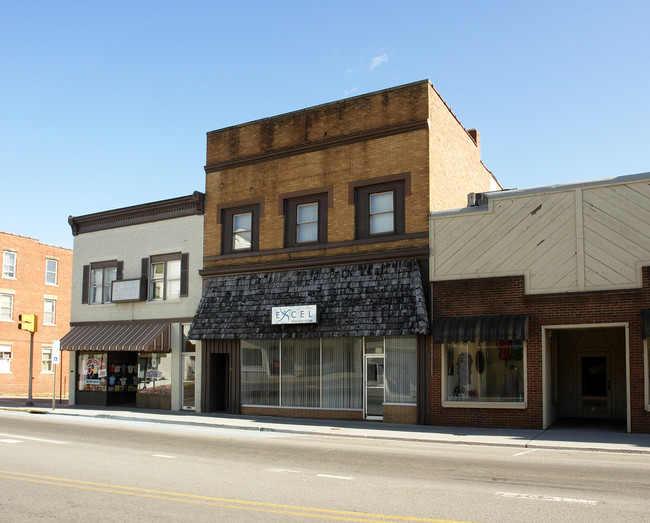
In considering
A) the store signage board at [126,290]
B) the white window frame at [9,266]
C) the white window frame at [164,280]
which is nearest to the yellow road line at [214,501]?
the white window frame at [164,280]

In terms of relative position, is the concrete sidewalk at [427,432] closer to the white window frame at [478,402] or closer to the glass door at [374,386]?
the glass door at [374,386]

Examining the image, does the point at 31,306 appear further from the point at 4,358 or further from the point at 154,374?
the point at 154,374

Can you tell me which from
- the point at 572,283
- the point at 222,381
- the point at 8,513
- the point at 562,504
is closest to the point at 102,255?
the point at 222,381

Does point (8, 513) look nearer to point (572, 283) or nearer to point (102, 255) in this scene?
point (572, 283)

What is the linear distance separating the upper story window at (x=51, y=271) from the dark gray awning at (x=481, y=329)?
3364 centimetres

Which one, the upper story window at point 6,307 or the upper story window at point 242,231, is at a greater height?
the upper story window at point 242,231

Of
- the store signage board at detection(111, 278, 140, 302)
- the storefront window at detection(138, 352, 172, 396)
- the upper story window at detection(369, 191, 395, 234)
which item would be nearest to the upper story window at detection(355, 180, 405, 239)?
the upper story window at detection(369, 191, 395, 234)

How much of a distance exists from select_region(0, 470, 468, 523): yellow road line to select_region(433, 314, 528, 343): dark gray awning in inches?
433

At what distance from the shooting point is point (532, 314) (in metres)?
17.9

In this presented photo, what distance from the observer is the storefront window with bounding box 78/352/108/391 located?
27672 mm

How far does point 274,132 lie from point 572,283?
1148 cm

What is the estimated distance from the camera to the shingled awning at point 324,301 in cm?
1944

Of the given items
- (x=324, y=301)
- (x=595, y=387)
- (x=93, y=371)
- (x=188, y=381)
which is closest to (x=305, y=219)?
(x=324, y=301)

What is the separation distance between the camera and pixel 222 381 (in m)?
24.5
